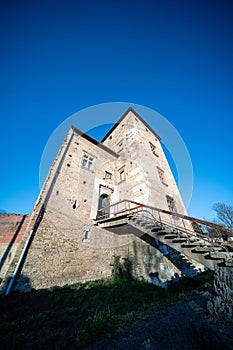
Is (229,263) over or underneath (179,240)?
underneath

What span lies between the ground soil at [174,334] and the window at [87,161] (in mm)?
8806

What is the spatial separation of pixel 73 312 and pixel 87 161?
28.1 feet

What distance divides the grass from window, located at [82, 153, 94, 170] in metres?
7.26

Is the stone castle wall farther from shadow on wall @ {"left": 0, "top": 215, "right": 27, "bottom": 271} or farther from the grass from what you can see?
shadow on wall @ {"left": 0, "top": 215, "right": 27, "bottom": 271}

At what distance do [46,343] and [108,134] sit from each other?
17.3 metres

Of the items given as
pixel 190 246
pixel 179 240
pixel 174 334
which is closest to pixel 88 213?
pixel 179 240

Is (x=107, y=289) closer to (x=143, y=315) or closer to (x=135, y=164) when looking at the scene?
(x=143, y=315)

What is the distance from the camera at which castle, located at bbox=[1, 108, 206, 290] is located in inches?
224

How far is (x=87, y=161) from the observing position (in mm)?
10578

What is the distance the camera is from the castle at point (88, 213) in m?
5.70

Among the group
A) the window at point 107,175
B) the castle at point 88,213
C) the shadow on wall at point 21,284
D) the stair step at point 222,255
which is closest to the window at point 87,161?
the castle at point 88,213

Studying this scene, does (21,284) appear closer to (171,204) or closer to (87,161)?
(87,161)

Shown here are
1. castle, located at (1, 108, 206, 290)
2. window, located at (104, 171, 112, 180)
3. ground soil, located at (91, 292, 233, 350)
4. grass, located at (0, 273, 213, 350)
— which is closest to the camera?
ground soil, located at (91, 292, 233, 350)

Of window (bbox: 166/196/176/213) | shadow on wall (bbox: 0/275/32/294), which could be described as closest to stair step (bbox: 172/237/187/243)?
shadow on wall (bbox: 0/275/32/294)
